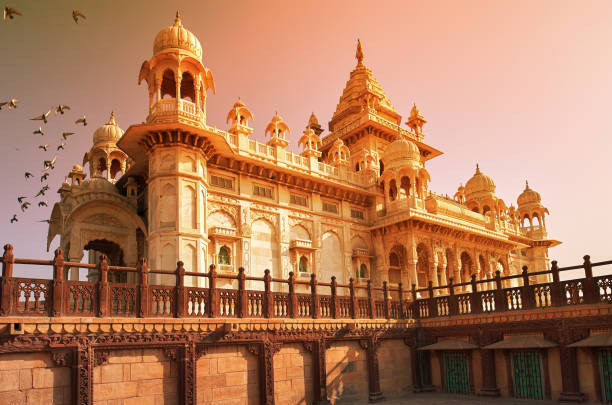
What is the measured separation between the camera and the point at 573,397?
1568 centimetres

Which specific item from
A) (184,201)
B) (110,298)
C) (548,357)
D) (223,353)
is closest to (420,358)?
(548,357)

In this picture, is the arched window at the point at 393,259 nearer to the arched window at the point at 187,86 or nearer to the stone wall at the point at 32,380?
the arched window at the point at 187,86

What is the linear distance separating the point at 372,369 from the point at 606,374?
7.31m

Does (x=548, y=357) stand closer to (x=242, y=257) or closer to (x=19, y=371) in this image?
(x=242, y=257)

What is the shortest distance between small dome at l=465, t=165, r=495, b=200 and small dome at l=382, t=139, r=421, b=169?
10.5 meters

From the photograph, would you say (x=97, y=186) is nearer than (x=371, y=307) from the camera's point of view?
No

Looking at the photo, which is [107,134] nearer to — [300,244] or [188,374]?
[300,244]


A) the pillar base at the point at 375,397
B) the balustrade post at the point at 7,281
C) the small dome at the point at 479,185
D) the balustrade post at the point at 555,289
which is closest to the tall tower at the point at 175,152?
the balustrade post at the point at 7,281

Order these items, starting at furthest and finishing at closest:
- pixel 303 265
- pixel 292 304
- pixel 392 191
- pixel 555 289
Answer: pixel 392 191 → pixel 303 265 → pixel 555 289 → pixel 292 304

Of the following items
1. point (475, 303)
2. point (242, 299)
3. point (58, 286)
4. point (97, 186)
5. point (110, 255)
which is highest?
point (97, 186)

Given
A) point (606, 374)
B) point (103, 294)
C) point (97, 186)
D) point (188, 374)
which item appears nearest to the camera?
point (103, 294)

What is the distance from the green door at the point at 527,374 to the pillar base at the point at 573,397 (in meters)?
0.71

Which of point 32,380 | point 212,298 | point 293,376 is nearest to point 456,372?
point 293,376

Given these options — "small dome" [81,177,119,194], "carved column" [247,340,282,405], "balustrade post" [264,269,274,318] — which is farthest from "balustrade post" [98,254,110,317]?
"small dome" [81,177,119,194]
